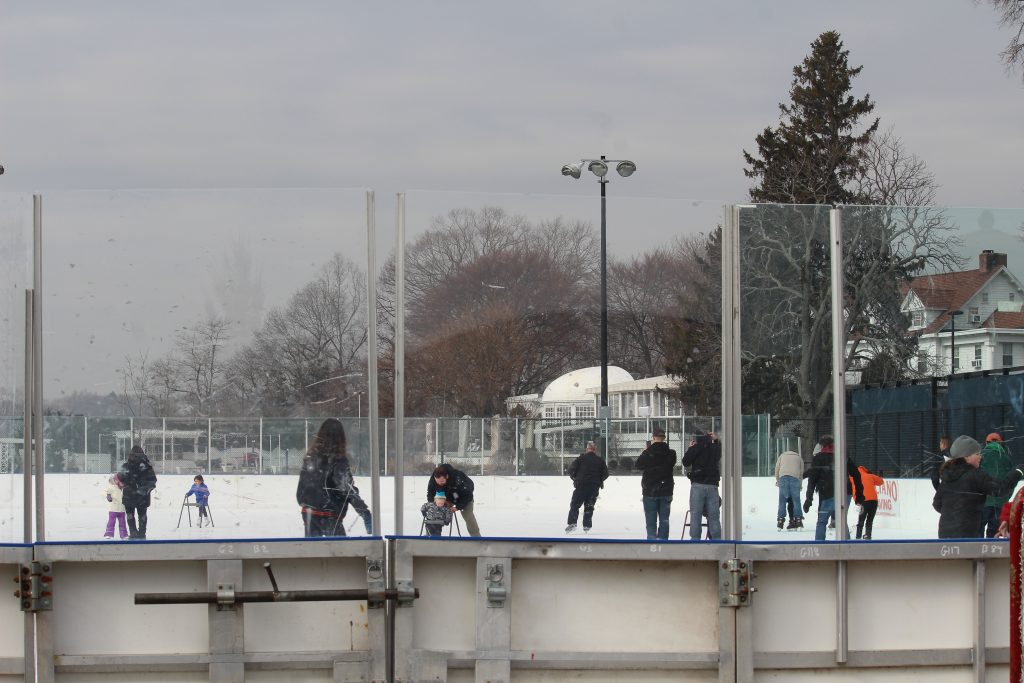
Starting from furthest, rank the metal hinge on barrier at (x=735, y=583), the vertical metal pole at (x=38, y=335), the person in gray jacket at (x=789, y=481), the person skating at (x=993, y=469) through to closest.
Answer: the person skating at (x=993, y=469) < the person in gray jacket at (x=789, y=481) < the vertical metal pole at (x=38, y=335) < the metal hinge on barrier at (x=735, y=583)

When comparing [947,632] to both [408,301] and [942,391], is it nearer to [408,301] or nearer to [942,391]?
[942,391]

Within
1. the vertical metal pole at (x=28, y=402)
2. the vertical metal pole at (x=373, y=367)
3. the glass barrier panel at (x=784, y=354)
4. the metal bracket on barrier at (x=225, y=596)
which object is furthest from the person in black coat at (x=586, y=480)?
the vertical metal pole at (x=28, y=402)

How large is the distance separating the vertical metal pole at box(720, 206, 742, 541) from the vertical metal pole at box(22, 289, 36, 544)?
10.1ft

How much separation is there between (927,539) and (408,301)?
8.44 ft

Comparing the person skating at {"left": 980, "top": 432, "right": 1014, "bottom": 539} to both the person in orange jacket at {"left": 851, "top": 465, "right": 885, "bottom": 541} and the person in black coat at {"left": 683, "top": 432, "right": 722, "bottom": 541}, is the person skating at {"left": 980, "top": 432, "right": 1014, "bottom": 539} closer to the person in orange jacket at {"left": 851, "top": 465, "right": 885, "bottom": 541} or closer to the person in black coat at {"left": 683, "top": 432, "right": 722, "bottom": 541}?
the person in orange jacket at {"left": 851, "top": 465, "right": 885, "bottom": 541}

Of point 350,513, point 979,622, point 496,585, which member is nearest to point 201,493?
point 350,513

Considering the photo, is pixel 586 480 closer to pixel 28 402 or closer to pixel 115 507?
pixel 115 507

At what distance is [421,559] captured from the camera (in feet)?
18.3

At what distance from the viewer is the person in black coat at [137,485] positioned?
5672 millimetres

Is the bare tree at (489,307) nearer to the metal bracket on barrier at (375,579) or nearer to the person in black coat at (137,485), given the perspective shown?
the metal bracket on barrier at (375,579)

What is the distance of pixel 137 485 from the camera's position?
5.76 m

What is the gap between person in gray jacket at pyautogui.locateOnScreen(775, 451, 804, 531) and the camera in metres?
5.73

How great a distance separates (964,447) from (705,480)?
134 centimetres

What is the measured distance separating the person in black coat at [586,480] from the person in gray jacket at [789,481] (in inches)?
31.1
